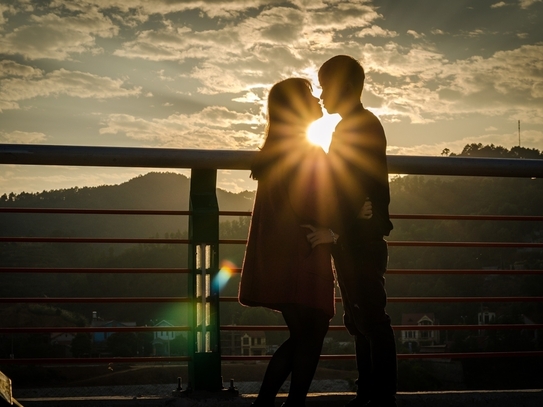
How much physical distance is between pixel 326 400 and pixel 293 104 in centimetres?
134

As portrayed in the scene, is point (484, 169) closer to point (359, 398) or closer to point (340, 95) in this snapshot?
point (340, 95)

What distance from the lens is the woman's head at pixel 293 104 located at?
2.68m

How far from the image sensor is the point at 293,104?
2684 mm

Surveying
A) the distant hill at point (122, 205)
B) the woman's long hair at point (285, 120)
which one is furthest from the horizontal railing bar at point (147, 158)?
the distant hill at point (122, 205)

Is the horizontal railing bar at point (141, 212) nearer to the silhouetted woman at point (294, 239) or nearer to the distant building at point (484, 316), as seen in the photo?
the silhouetted woman at point (294, 239)

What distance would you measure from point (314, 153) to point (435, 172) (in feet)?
2.98

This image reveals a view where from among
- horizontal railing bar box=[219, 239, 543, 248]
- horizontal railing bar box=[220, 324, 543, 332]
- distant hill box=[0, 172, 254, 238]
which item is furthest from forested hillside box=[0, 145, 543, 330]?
horizontal railing bar box=[220, 324, 543, 332]

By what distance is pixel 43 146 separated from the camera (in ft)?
9.83

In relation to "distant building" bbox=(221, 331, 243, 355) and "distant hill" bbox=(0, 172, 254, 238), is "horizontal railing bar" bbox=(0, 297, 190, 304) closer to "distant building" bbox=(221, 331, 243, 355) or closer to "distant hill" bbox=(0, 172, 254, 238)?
"distant building" bbox=(221, 331, 243, 355)

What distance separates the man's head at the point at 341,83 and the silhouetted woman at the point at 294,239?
12 cm

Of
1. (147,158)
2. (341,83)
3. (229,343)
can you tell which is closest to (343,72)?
(341,83)

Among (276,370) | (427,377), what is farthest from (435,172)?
(427,377)

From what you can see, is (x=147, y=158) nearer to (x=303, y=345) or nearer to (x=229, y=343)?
(x=303, y=345)

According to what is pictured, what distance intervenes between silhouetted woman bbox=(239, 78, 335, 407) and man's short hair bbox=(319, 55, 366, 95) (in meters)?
0.16
